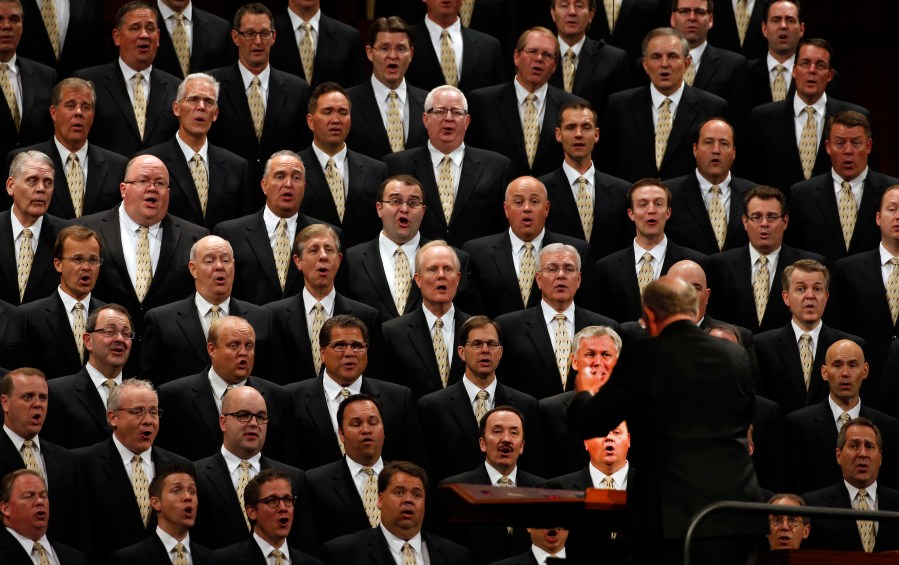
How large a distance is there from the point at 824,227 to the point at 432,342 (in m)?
2.01

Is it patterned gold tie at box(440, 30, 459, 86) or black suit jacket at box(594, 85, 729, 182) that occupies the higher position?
patterned gold tie at box(440, 30, 459, 86)

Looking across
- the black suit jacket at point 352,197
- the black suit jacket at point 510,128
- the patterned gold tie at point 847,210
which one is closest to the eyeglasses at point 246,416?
the black suit jacket at point 352,197

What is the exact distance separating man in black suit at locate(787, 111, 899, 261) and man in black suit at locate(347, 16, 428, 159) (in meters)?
1.74

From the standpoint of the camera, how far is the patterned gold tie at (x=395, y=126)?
7.10 meters

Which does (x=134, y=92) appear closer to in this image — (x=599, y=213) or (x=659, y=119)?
(x=599, y=213)

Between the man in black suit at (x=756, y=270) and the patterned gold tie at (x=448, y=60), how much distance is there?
151 centimetres

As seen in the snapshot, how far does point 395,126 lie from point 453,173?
434 mm

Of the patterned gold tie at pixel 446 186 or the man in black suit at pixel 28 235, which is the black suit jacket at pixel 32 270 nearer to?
the man in black suit at pixel 28 235

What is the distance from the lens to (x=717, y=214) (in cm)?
701

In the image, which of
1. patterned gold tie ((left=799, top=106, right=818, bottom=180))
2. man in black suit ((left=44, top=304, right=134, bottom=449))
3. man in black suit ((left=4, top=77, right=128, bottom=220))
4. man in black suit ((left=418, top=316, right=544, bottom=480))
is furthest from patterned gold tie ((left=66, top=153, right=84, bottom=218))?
patterned gold tie ((left=799, top=106, right=818, bottom=180))

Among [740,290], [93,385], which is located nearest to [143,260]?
[93,385]

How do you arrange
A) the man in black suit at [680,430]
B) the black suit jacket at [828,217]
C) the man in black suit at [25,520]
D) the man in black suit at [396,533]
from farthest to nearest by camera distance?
the black suit jacket at [828,217]
the man in black suit at [396,533]
the man in black suit at [25,520]
the man in black suit at [680,430]

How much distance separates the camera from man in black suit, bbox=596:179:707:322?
6621 mm

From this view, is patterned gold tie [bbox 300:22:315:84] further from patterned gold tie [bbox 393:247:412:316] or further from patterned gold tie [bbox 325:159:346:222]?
patterned gold tie [bbox 393:247:412:316]
